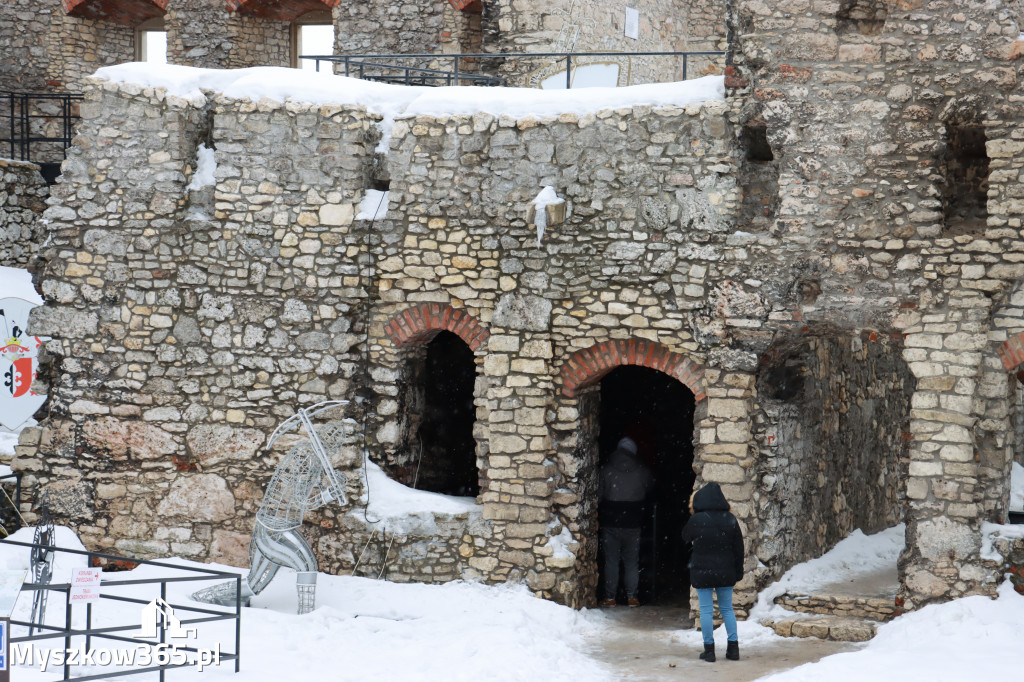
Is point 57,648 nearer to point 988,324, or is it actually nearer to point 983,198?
point 988,324

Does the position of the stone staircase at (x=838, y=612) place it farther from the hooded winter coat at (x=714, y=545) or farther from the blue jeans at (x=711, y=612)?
the hooded winter coat at (x=714, y=545)

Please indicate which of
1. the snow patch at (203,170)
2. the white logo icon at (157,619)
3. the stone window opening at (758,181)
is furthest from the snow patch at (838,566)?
the snow patch at (203,170)

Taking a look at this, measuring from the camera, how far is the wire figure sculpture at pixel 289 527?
8.55m

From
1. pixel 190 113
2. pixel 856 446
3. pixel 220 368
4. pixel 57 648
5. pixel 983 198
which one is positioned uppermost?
pixel 190 113

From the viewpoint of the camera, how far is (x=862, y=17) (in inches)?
330

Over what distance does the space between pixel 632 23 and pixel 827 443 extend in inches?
243

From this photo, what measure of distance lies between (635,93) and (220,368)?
429cm

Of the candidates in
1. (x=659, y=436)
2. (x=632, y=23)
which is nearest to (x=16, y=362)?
(x=659, y=436)

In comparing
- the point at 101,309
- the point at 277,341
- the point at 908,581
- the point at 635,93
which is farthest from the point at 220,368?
the point at 908,581

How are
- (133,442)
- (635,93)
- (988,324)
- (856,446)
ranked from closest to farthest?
(988,324) < (635,93) < (133,442) < (856,446)

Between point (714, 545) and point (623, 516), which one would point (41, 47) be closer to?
point (623, 516)

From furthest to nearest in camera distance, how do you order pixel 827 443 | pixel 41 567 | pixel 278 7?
pixel 278 7 < pixel 827 443 < pixel 41 567

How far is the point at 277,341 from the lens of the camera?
9.46 metres

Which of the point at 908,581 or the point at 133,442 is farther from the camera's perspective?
the point at 133,442
